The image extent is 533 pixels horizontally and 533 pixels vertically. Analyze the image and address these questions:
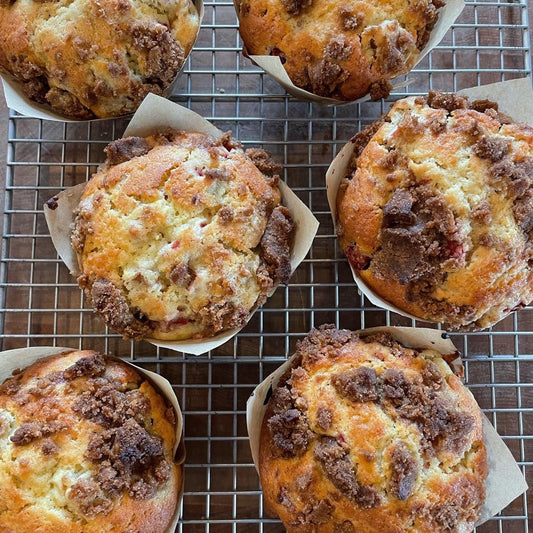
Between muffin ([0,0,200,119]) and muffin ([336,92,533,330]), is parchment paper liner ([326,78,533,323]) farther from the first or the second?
muffin ([0,0,200,119])

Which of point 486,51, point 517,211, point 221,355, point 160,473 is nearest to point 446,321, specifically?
point 517,211

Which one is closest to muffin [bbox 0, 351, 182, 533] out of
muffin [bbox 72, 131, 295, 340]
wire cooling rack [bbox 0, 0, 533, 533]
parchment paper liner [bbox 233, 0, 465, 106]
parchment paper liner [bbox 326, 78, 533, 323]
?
muffin [bbox 72, 131, 295, 340]

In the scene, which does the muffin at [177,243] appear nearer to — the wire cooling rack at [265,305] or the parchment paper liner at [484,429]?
the parchment paper liner at [484,429]

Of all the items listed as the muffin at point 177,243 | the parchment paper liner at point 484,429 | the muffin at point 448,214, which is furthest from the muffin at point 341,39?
the parchment paper liner at point 484,429

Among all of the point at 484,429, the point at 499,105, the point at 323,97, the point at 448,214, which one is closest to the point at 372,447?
the point at 484,429

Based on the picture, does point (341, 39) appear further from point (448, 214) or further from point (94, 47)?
point (94, 47)
